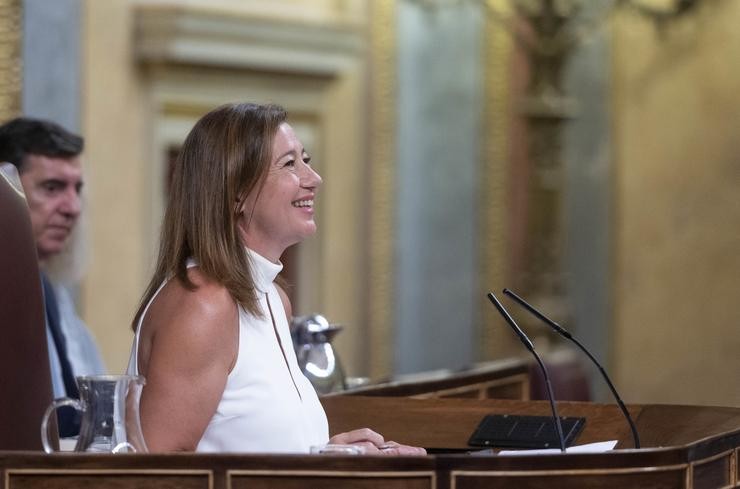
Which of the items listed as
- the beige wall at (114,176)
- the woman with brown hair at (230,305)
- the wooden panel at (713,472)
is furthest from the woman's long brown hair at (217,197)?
the beige wall at (114,176)

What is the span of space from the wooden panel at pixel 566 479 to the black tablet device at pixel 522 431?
58cm

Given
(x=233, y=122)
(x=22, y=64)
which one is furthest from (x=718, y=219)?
(x=233, y=122)

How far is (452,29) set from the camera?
29.6 feet

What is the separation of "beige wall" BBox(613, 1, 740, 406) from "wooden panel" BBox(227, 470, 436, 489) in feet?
21.6

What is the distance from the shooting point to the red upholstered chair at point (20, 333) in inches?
131

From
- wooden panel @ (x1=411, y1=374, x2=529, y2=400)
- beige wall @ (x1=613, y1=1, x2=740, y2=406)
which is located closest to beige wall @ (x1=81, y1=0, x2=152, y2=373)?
wooden panel @ (x1=411, y1=374, x2=529, y2=400)

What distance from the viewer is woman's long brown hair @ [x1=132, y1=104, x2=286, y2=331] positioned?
329 centimetres

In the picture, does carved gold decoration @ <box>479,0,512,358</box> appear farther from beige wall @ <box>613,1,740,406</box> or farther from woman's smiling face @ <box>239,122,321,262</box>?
woman's smiling face @ <box>239,122,321,262</box>

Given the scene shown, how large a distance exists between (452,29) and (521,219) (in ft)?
3.74

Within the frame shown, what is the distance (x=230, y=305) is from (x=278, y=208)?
0.26m

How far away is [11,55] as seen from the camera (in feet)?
21.2

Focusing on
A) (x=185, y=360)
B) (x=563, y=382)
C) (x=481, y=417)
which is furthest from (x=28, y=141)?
(x=563, y=382)

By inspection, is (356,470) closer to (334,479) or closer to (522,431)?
(334,479)

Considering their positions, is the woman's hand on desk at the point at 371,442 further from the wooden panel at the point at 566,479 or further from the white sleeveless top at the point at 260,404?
the wooden panel at the point at 566,479
